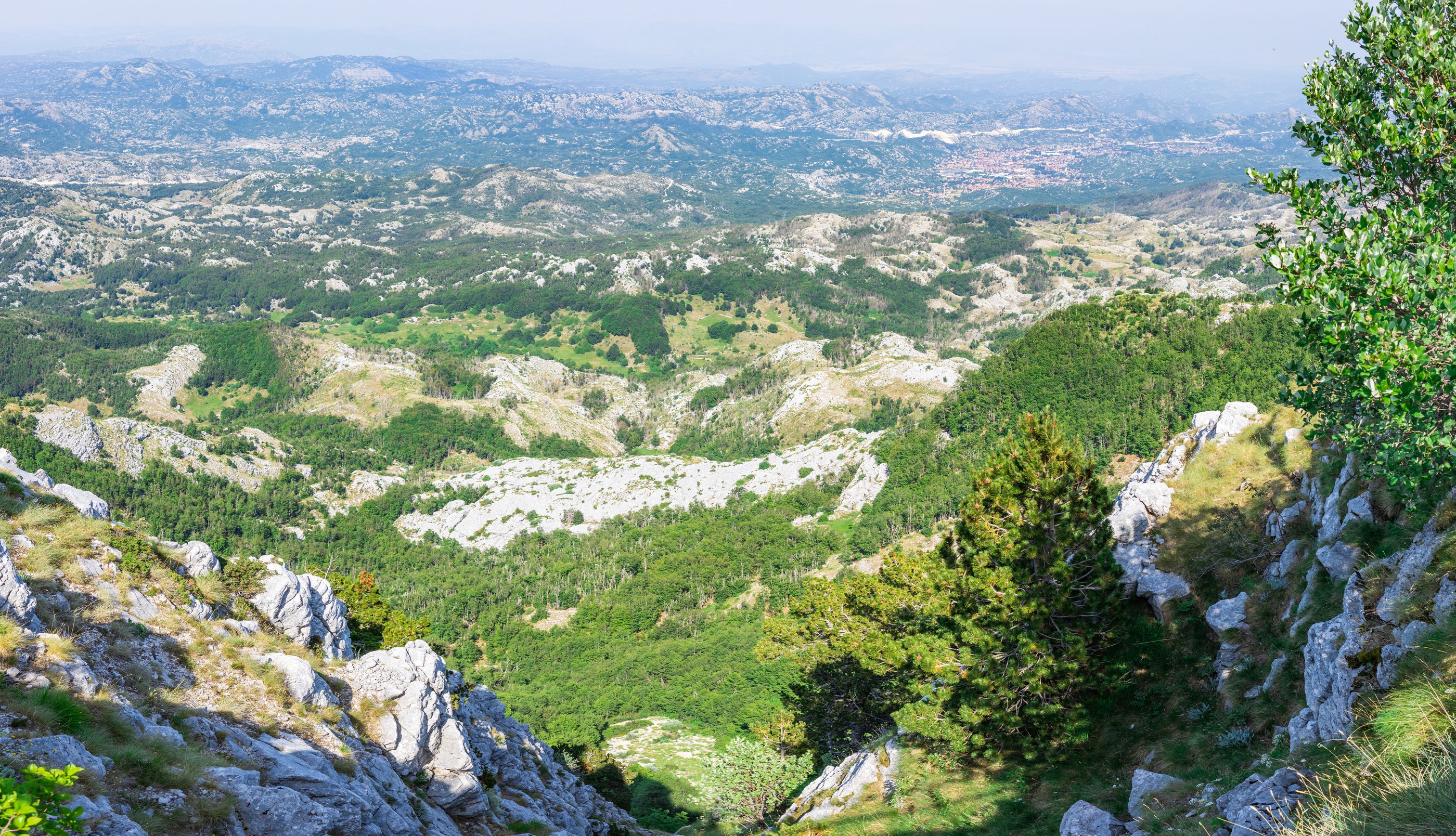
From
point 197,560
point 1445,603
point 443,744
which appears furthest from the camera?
point 197,560

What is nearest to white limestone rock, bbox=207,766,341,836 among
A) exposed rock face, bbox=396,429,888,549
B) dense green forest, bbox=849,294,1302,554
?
dense green forest, bbox=849,294,1302,554

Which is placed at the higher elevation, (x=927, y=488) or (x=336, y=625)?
(x=336, y=625)

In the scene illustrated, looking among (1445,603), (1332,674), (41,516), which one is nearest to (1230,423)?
(1332,674)

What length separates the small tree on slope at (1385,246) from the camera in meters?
16.5

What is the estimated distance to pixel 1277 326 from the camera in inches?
4523

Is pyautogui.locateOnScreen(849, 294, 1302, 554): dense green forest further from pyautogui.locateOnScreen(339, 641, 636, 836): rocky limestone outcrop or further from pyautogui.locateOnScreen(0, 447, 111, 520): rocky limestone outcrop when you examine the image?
pyautogui.locateOnScreen(0, 447, 111, 520): rocky limestone outcrop

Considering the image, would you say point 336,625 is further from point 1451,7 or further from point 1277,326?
point 1277,326

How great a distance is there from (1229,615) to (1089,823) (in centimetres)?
1369

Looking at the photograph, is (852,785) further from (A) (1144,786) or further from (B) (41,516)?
(B) (41,516)

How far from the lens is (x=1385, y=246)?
57.7 ft

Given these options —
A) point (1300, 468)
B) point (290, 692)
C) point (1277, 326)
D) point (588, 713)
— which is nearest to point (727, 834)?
point (290, 692)

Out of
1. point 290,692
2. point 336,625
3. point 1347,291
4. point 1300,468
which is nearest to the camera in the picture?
point 1347,291

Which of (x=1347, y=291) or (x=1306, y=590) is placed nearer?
(x=1347, y=291)

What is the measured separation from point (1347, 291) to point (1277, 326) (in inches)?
4804
